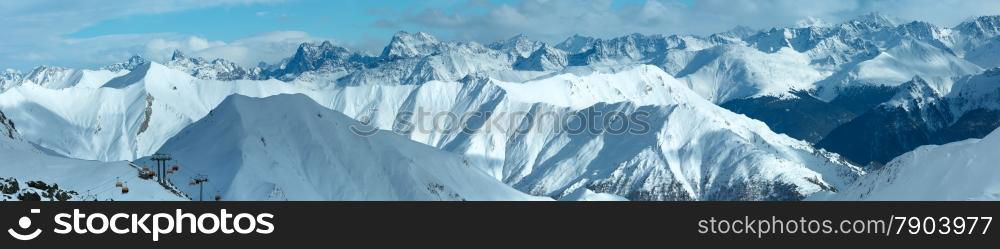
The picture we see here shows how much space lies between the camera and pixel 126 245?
2800 inches

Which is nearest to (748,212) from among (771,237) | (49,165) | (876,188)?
(771,237)

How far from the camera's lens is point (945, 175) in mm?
133875

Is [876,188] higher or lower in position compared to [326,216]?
lower

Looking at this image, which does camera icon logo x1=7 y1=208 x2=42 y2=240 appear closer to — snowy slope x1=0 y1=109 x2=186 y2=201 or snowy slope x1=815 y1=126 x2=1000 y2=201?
snowy slope x1=0 y1=109 x2=186 y2=201

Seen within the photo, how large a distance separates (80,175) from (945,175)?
291 feet

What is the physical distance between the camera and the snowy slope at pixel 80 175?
364 feet

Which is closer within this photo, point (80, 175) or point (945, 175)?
point (80, 175)

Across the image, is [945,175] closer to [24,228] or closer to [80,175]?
[80,175]

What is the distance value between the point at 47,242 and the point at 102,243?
333 centimetres

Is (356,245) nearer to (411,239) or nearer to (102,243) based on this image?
(411,239)

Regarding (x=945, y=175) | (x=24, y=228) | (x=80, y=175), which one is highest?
(x=24, y=228)

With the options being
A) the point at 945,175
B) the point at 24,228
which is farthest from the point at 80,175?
the point at 945,175

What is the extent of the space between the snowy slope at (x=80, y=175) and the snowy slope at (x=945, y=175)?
74.3m

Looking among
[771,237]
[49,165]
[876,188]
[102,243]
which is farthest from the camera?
[876,188]
